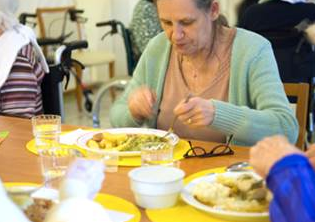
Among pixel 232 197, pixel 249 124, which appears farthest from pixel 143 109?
pixel 232 197

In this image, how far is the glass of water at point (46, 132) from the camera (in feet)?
5.10

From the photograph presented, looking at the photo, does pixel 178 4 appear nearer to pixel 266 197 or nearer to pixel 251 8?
pixel 266 197

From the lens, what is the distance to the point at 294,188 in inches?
34.2

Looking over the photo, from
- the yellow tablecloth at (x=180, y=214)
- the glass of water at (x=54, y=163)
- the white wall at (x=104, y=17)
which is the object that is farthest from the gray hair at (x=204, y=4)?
the white wall at (x=104, y=17)

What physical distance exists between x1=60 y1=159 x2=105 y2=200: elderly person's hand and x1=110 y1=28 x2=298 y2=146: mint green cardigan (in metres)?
0.79

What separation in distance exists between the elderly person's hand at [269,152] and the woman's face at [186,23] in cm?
82

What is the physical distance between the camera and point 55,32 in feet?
18.6

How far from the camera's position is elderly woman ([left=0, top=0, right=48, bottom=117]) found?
2191 mm

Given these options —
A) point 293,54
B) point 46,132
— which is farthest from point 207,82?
point 293,54

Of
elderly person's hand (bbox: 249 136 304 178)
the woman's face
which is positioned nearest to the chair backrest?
the woman's face

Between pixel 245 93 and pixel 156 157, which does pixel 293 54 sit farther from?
pixel 156 157

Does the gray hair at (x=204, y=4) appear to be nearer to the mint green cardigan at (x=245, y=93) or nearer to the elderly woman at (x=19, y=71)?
the mint green cardigan at (x=245, y=93)

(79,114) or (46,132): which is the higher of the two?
(46,132)

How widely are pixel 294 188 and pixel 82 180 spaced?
0.36 m
